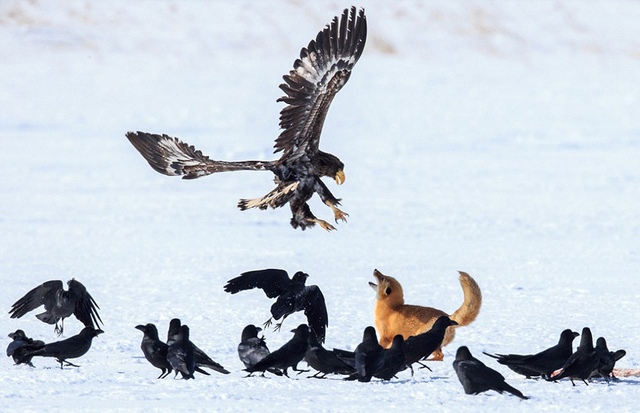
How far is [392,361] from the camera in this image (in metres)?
5.07

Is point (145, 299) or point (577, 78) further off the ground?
point (577, 78)

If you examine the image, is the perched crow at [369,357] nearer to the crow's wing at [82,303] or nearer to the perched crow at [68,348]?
the perched crow at [68,348]

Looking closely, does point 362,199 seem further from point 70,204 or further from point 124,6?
point 124,6

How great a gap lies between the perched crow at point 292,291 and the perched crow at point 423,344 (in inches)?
26.2

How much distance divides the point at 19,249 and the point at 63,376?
439 cm

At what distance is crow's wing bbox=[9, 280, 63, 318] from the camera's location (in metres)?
5.91

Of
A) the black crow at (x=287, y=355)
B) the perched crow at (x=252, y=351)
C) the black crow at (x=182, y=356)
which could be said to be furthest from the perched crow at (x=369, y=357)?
the black crow at (x=182, y=356)

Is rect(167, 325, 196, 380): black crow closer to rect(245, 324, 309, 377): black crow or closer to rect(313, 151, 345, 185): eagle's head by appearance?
rect(245, 324, 309, 377): black crow

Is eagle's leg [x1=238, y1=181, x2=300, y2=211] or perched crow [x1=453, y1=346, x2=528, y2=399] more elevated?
eagle's leg [x1=238, y1=181, x2=300, y2=211]

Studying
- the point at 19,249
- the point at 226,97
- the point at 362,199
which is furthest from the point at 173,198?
the point at 226,97

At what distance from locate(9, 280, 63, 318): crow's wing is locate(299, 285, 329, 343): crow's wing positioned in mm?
1262

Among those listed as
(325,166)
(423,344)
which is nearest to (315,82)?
(325,166)

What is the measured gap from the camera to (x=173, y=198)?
504 inches

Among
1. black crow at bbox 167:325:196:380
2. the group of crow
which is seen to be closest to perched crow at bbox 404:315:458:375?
the group of crow
